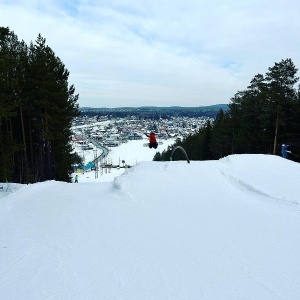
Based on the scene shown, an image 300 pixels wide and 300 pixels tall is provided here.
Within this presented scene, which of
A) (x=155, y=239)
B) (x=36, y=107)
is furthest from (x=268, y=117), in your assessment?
(x=155, y=239)

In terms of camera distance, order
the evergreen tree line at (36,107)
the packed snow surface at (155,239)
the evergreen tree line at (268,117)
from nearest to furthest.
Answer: the packed snow surface at (155,239)
the evergreen tree line at (36,107)
the evergreen tree line at (268,117)

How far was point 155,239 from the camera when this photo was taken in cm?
405

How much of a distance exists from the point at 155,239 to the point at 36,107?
15.6 meters

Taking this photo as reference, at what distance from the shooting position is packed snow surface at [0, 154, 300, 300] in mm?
2889

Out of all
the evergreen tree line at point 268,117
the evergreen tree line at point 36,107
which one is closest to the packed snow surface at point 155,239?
the evergreen tree line at point 36,107

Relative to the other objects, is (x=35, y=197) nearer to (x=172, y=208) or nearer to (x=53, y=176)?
(x=172, y=208)

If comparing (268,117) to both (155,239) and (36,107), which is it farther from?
(155,239)

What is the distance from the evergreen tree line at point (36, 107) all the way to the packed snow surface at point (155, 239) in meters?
8.54

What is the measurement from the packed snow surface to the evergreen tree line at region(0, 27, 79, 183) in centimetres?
854

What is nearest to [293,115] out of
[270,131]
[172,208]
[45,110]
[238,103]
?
[270,131]

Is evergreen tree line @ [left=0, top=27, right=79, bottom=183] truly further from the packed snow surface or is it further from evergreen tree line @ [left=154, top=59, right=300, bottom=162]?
evergreen tree line @ [left=154, top=59, right=300, bottom=162]

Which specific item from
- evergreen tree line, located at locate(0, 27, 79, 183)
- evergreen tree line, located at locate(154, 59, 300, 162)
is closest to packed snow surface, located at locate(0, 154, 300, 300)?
evergreen tree line, located at locate(0, 27, 79, 183)

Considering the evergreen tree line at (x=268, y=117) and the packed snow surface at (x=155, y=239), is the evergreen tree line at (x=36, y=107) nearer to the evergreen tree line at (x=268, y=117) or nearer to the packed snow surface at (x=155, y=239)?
the packed snow surface at (x=155, y=239)

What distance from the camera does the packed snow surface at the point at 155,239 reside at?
289cm
